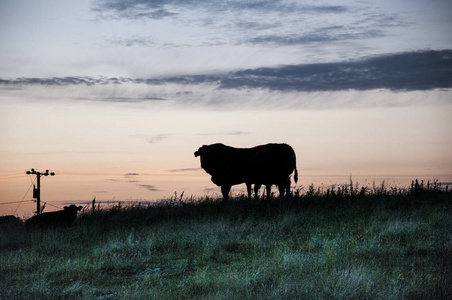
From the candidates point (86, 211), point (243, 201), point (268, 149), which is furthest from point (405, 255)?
point (86, 211)

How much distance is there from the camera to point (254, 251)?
1162cm

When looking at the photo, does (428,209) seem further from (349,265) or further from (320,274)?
(320,274)

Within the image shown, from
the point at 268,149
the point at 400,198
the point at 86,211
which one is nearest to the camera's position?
the point at 400,198

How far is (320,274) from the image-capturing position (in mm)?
9125

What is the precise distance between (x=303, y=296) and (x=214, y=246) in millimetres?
4316

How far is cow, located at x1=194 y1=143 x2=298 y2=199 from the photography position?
21859mm

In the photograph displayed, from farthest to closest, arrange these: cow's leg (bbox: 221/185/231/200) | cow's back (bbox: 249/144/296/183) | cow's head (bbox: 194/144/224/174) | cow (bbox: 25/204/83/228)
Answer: cow's head (bbox: 194/144/224/174) → cow's leg (bbox: 221/185/231/200) → cow's back (bbox: 249/144/296/183) → cow (bbox: 25/204/83/228)

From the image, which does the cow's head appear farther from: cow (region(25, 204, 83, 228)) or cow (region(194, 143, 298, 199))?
cow (region(25, 204, 83, 228))

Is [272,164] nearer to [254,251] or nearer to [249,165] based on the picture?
[249,165]

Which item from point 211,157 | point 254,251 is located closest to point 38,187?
point 211,157

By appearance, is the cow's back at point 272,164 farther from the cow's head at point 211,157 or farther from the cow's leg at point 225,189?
the cow's head at point 211,157

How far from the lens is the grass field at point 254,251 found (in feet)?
28.8

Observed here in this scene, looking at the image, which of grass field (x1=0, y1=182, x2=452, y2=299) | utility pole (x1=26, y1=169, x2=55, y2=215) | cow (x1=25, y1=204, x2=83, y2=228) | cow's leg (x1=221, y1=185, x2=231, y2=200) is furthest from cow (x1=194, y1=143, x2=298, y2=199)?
utility pole (x1=26, y1=169, x2=55, y2=215)

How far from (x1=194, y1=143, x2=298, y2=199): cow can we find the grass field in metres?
3.85
